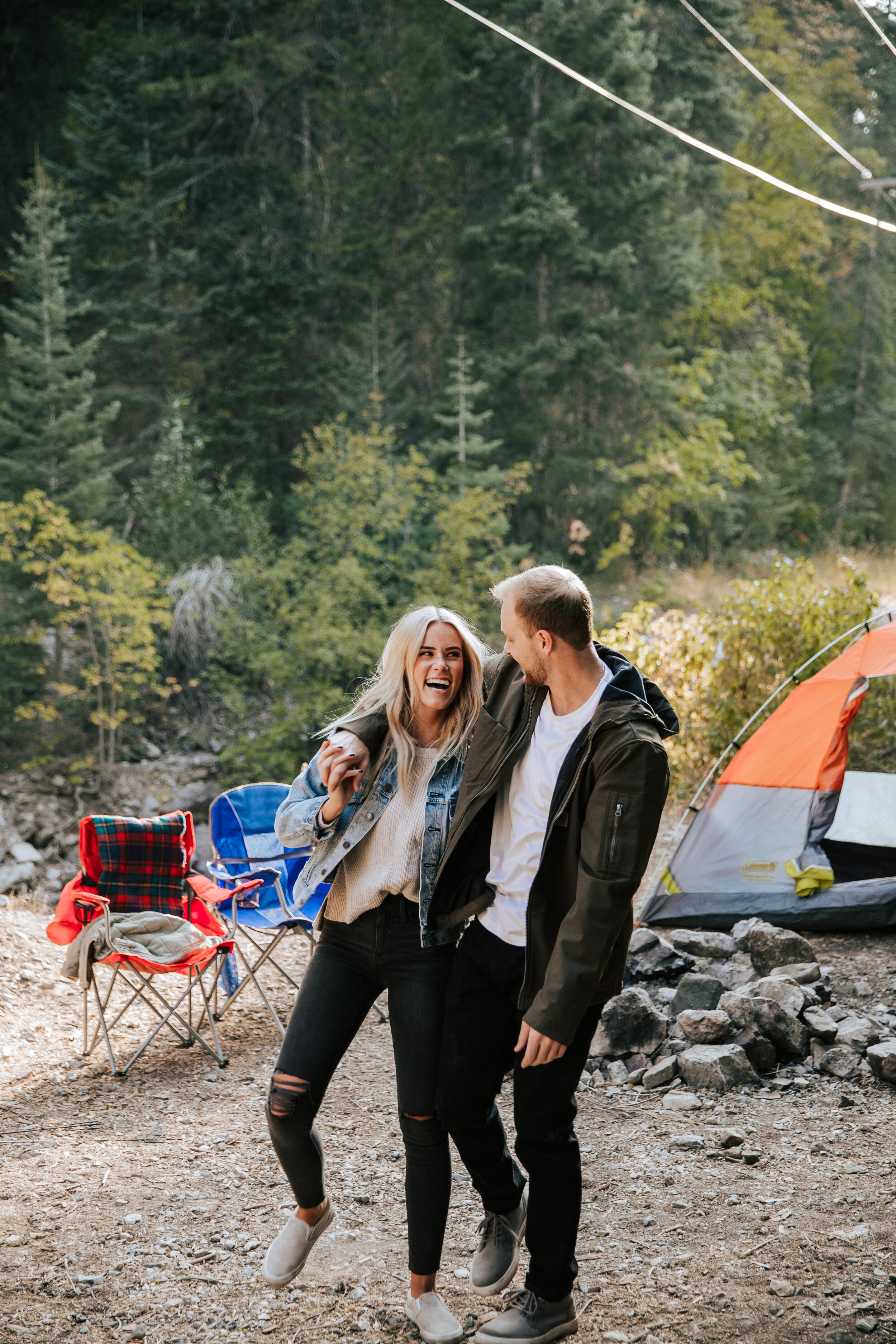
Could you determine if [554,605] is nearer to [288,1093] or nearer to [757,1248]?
[288,1093]

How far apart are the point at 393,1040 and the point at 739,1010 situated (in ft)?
6.54

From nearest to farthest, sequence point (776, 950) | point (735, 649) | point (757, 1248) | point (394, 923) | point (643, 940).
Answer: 1. point (394, 923)
2. point (757, 1248)
3. point (776, 950)
4. point (643, 940)
5. point (735, 649)

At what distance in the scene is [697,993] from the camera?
3.74 metres

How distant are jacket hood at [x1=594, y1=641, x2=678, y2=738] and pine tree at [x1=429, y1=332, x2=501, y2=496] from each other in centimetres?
1314

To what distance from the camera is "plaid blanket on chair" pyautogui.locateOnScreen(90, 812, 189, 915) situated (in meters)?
3.86

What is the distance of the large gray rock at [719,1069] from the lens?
3.31m

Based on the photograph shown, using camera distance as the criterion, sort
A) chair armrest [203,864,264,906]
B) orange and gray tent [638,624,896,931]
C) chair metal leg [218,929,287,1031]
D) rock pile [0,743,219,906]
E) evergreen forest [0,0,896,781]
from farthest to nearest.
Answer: evergreen forest [0,0,896,781] < rock pile [0,743,219,906] < orange and gray tent [638,624,896,931] < chair armrest [203,864,264,906] < chair metal leg [218,929,287,1031]

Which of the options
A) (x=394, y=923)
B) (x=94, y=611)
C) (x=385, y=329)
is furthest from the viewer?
(x=385, y=329)

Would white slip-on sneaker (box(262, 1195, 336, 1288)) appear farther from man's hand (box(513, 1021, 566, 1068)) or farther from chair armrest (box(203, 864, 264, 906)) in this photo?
chair armrest (box(203, 864, 264, 906))

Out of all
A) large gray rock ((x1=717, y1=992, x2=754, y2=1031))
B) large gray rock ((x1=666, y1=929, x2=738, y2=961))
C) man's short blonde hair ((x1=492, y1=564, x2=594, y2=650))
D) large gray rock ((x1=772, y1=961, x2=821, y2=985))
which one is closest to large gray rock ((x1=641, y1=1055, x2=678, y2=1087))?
large gray rock ((x1=717, y1=992, x2=754, y2=1031))

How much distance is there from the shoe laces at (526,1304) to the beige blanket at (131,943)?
1996 millimetres

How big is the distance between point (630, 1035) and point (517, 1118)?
6.06 feet

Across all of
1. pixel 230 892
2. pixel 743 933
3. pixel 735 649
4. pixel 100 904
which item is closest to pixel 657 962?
pixel 743 933

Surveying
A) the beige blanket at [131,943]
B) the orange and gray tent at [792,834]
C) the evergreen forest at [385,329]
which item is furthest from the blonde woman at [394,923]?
the evergreen forest at [385,329]
